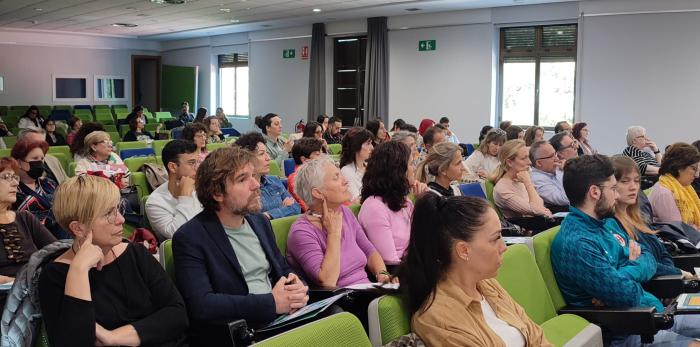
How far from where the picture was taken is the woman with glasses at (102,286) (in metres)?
1.96

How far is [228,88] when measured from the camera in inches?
751

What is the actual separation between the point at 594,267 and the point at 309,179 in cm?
125

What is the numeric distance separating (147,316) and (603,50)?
33.9ft

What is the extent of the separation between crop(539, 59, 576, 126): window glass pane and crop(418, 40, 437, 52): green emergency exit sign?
2146mm

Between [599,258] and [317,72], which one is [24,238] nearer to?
[599,258]

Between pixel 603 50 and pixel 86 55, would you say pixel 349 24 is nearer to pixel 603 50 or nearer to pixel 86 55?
pixel 603 50

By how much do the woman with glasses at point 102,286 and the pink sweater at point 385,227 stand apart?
127 cm

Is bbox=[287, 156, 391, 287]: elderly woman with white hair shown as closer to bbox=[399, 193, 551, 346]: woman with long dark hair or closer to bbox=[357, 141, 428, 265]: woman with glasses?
bbox=[357, 141, 428, 265]: woman with glasses

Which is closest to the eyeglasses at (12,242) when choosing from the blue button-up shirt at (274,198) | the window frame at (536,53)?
the blue button-up shirt at (274,198)

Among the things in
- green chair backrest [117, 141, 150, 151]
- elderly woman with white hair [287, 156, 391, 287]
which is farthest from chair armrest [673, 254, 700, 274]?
green chair backrest [117, 141, 150, 151]

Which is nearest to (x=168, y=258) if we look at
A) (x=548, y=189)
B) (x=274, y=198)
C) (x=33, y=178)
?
(x=274, y=198)

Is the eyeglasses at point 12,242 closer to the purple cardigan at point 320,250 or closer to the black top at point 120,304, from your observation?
the black top at point 120,304

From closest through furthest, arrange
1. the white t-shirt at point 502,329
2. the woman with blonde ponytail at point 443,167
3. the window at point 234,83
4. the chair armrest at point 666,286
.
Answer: the white t-shirt at point 502,329
the chair armrest at point 666,286
the woman with blonde ponytail at point 443,167
the window at point 234,83

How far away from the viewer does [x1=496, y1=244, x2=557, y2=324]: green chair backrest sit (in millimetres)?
2512
